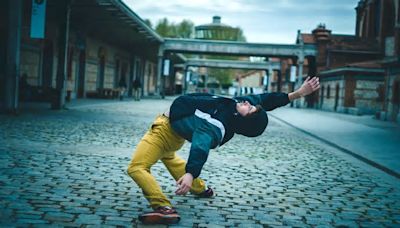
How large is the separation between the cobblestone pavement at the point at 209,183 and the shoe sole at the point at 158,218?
103 millimetres

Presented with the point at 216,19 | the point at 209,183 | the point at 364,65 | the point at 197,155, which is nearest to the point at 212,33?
the point at 216,19

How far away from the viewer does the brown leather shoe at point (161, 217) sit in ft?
13.4

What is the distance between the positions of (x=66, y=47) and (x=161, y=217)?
602 inches

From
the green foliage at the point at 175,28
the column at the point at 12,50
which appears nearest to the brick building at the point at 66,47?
the column at the point at 12,50

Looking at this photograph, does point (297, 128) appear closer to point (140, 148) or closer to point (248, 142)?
point (248, 142)

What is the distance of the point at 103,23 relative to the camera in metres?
27.6

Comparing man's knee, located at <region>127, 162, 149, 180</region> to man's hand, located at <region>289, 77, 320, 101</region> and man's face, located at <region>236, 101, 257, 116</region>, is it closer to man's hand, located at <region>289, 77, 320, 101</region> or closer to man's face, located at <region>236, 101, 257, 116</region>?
man's face, located at <region>236, 101, 257, 116</region>

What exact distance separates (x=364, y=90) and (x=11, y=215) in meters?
33.2

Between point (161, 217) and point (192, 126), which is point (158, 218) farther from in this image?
point (192, 126)

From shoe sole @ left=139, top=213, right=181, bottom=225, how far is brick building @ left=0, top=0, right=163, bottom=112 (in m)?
11.1

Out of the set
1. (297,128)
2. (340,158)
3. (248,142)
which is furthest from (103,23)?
(340,158)

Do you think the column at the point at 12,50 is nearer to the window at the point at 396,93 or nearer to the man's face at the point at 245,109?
the man's face at the point at 245,109

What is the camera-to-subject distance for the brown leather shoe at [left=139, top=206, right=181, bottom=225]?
4.09m

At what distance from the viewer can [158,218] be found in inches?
161
